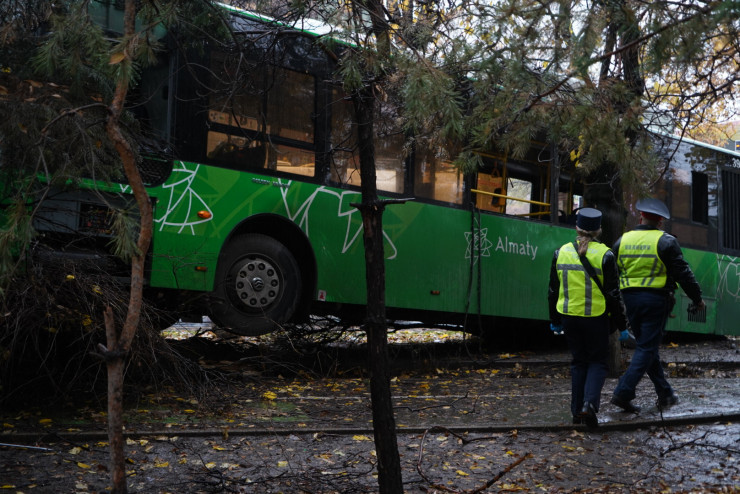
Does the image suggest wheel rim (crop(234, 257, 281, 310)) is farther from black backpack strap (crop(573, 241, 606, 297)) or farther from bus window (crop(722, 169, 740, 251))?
bus window (crop(722, 169, 740, 251))

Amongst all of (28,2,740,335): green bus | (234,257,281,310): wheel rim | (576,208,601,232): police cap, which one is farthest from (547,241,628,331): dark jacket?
(234,257,281,310): wheel rim

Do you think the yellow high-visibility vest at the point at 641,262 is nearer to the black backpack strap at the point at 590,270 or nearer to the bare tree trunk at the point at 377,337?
the black backpack strap at the point at 590,270

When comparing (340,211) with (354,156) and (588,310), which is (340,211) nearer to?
→ (354,156)

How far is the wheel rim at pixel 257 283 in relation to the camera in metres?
8.54

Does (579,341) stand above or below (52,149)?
below

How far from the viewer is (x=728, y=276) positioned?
1459 centimetres

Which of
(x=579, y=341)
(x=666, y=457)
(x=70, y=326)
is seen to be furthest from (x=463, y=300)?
(x=70, y=326)

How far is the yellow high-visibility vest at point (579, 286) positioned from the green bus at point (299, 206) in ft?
Result: 5.11

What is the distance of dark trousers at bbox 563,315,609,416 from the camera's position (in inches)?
249

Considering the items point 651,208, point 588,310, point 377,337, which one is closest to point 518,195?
point 651,208

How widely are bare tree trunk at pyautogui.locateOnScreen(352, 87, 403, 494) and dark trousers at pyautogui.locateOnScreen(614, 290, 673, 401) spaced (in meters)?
3.01

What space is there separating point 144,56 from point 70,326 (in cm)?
258

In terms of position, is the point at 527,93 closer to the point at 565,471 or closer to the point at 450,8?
the point at 450,8

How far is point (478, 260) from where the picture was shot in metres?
11.0
